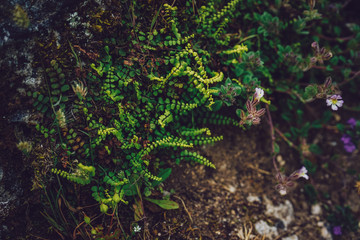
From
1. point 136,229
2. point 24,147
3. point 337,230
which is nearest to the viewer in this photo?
point 24,147

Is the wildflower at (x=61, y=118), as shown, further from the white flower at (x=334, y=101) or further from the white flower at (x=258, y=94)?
the white flower at (x=334, y=101)

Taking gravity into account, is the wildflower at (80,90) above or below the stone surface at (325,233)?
above

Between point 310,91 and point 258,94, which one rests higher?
point 258,94

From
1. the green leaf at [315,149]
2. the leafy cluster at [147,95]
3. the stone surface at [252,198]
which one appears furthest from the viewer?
the green leaf at [315,149]

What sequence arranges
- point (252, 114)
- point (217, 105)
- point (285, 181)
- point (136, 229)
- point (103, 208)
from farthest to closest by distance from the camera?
1. point (285, 181)
2. point (217, 105)
3. point (252, 114)
4. point (136, 229)
5. point (103, 208)

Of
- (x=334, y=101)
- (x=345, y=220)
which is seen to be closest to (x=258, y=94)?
(x=334, y=101)

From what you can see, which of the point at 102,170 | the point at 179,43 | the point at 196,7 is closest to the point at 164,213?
the point at 102,170

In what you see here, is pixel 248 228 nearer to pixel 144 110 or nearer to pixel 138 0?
pixel 144 110

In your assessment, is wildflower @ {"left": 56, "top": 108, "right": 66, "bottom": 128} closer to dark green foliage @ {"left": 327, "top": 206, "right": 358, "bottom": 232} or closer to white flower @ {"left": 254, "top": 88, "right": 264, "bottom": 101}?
white flower @ {"left": 254, "top": 88, "right": 264, "bottom": 101}

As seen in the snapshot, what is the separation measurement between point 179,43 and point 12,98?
1.32 meters

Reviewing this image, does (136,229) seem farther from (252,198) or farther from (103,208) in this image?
(252,198)

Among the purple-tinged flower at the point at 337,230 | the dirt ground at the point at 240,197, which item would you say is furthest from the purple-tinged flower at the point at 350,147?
the purple-tinged flower at the point at 337,230

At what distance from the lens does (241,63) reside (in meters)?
2.57

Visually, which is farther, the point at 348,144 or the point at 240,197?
the point at 348,144
